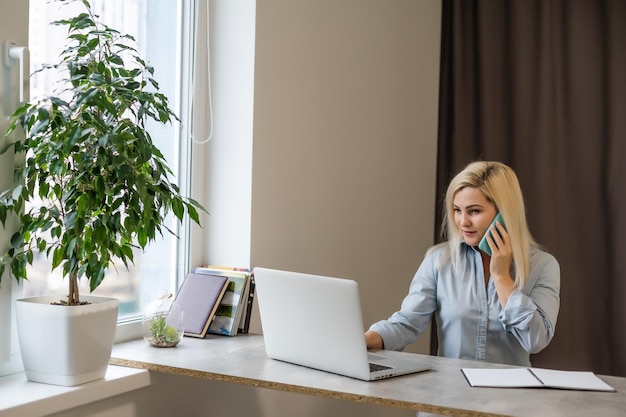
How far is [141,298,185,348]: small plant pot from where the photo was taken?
2.28 m

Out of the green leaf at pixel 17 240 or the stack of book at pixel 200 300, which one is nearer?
the green leaf at pixel 17 240

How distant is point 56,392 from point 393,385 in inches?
32.2

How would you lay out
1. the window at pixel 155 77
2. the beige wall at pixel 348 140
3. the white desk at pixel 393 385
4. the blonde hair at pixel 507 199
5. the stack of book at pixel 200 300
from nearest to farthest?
1. the white desk at pixel 393 385
2. the window at pixel 155 77
3. the stack of book at pixel 200 300
4. the blonde hair at pixel 507 199
5. the beige wall at pixel 348 140

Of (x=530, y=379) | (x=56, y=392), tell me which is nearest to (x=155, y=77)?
(x=56, y=392)

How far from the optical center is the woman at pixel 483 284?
248 centimetres

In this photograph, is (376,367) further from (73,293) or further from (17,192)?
(17,192)

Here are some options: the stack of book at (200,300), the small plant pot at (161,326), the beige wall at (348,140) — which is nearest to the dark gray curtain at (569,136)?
the beige wall at (348,140)

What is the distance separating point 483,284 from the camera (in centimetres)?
262

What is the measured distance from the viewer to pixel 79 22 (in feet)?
6.14

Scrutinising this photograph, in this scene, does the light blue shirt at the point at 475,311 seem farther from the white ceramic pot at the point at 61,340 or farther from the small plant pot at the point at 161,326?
the white ceramic pot at the point at 61,340

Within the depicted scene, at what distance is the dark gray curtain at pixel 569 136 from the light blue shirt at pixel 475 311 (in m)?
1.07

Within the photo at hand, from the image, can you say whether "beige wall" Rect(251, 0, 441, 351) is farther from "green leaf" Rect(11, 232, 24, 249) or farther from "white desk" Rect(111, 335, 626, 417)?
"green leaf" Rect(11, 232, 24, 249)

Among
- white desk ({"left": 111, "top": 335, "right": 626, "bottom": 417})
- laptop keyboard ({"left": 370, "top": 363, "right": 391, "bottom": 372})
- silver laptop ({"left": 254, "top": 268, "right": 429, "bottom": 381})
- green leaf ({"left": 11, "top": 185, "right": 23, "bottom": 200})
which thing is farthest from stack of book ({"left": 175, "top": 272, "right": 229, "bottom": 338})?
green leaf ({"left": 11, "top": 185, "right": 23, "bottom": 200})

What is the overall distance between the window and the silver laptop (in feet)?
1.67
